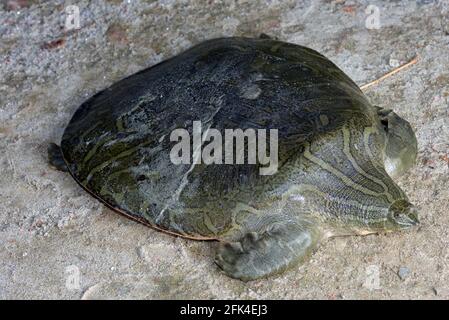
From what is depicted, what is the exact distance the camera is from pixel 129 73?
18.4ft

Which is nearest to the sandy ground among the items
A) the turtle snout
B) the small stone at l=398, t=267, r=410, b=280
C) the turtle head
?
the small stone at l=398, t=267, r=410, b=280

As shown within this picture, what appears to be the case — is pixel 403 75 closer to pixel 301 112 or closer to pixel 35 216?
pixel 301 112

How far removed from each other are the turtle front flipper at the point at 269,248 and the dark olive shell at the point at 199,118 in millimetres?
214

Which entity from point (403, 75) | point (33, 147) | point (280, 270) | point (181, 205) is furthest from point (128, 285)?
point (403, 75)

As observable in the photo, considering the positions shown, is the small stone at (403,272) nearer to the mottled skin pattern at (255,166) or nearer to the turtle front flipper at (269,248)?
the mottled skin pattern at (255,166)

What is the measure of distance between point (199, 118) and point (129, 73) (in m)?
1.58

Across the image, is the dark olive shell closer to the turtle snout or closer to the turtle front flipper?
the turtle front flipper

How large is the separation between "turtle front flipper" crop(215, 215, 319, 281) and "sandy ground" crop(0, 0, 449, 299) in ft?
0.41

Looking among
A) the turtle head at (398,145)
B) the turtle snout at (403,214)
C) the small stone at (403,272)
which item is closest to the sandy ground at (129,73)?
the small stone at (403,272)

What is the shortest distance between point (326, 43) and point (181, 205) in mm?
2128

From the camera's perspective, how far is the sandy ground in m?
4.02

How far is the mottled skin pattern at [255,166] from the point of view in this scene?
395cm

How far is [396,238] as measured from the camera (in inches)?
163

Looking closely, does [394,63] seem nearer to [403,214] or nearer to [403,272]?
[403,214]
